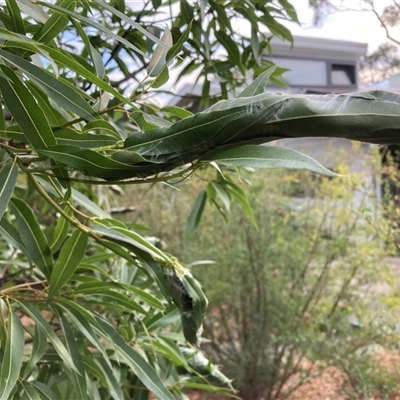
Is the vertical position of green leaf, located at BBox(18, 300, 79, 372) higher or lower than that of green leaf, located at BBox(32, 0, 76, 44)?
lower

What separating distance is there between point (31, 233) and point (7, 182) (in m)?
0.18

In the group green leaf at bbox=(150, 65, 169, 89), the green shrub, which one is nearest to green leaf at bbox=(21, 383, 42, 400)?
green leaf at bbox=(150, 65, 169, 89)

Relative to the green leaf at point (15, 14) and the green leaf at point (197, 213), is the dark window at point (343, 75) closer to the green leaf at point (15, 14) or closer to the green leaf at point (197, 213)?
the green leaf at point (197, 213)

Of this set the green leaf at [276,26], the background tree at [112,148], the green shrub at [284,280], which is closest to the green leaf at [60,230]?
the background tree at [112,148]

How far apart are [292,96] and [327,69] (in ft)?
12.7

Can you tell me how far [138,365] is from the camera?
0.51 meters

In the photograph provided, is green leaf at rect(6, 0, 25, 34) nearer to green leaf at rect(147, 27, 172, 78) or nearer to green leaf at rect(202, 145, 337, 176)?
green leaf at rect(147, 27, 172, 78)

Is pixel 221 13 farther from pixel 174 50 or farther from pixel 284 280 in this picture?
pixel 284 280

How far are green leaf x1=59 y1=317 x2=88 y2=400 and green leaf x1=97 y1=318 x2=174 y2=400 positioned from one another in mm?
39

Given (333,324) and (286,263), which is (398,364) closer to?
(333,324)

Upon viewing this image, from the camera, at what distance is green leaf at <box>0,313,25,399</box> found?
38 cm

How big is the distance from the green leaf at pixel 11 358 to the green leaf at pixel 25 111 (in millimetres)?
222

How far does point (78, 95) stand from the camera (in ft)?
1.06

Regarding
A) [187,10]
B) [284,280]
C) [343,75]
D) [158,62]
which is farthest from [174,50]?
[343,75]
